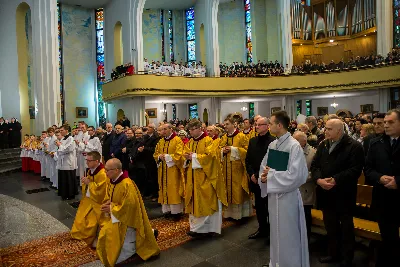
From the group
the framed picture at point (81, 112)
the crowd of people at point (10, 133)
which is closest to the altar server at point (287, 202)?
the crowd of people at point (10, 133)

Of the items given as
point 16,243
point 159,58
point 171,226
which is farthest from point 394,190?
point 159,58

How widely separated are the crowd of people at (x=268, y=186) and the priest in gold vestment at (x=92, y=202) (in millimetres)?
15

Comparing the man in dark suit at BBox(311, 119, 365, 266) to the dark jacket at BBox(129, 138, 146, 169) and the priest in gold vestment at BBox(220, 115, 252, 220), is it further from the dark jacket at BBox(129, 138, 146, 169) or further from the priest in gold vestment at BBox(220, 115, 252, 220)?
the dark jacket at BBox(129, 138, 146, 169)

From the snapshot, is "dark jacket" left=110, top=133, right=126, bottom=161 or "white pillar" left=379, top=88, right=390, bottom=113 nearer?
"dark jacket" left=110, top=133, right=126, bottom=161

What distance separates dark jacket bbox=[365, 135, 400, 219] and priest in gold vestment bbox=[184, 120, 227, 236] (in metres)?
2.28

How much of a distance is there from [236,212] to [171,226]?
1.18 meters

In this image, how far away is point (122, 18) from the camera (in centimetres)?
1980

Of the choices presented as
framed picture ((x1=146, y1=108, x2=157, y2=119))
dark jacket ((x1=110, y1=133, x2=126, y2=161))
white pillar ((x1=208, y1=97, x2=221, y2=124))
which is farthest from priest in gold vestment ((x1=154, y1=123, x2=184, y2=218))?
white pillar ((x1=208, y1=97, x2=221, y2=124))

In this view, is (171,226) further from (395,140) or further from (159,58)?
(159,58)

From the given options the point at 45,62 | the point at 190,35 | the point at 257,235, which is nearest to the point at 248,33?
the point at 190,35

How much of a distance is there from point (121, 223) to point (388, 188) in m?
3.15

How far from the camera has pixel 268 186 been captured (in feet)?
11.1

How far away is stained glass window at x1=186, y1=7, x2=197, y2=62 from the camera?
24.9 metres

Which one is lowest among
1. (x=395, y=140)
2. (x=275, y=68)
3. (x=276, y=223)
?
(x=276, y=223)
